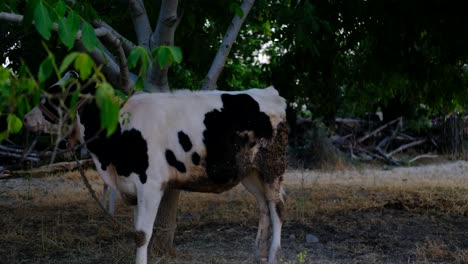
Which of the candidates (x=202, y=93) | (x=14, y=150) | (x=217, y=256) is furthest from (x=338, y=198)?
(x=14, y=150)

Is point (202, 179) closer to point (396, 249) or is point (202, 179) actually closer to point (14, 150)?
point (396, 249)

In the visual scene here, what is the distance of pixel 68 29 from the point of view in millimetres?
3045

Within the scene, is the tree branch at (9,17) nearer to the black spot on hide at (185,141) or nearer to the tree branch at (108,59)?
the tree branch at (108,59)

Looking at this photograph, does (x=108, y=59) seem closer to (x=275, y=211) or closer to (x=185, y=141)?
(x=185, y=141)

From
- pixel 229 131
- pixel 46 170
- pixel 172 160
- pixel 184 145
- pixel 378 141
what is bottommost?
pixel 46 170

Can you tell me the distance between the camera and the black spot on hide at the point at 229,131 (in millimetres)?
5355

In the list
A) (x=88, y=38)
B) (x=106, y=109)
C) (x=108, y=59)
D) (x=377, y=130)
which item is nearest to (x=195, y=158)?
(x=108, y=59)

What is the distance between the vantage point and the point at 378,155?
17766mm

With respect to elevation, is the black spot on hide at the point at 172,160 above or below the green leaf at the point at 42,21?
below

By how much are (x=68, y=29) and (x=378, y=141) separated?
55.9 feet

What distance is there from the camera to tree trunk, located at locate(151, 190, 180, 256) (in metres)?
6.13

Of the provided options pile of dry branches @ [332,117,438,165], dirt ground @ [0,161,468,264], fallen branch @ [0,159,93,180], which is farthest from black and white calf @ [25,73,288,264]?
pile of dry branches @ [332,117,438,165]

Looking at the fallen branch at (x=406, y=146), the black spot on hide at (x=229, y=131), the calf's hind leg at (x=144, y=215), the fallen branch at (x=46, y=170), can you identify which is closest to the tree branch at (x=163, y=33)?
the black spot on hide at (x=229, y=131)

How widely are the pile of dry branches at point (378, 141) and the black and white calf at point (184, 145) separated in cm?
1206
